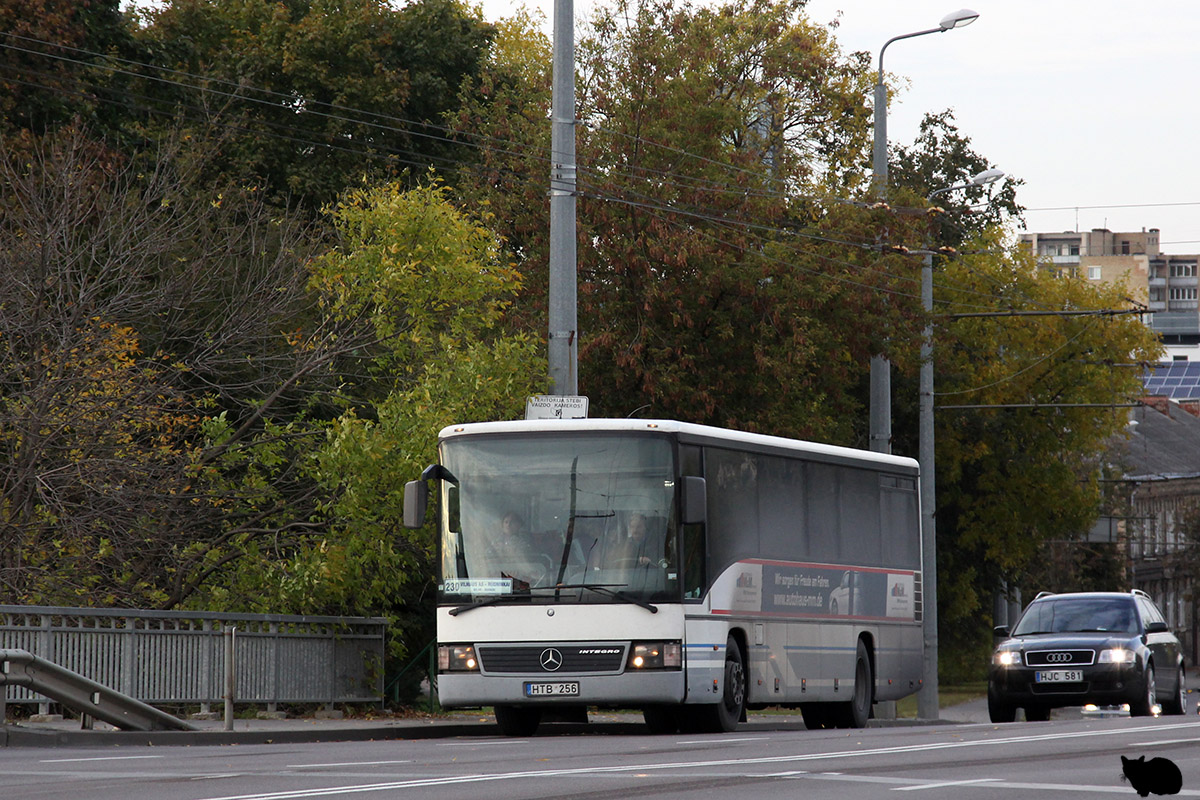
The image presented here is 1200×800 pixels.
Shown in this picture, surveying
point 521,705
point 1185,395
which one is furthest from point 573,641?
point 1185,395

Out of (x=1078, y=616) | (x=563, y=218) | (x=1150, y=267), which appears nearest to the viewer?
(x=563, y=218)

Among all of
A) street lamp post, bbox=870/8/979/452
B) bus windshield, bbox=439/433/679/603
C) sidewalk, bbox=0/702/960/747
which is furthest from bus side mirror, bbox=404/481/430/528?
street lamp post, bbox=870/8/979/452

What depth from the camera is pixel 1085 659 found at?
2298 cm

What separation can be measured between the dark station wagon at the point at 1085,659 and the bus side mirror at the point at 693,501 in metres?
6.76

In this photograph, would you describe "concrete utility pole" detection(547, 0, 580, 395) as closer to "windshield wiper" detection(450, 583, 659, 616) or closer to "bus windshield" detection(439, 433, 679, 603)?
"bus windshield" detection(439, 433, 679, 603)

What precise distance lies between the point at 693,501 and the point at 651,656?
1.53 m

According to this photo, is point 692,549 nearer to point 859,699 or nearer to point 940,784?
point 859,699

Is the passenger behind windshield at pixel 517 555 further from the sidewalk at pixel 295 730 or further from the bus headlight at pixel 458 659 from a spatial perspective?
the sidewalk at pixel 295 730

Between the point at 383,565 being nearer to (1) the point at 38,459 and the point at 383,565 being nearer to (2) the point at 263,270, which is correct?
(1) the point at 38,459

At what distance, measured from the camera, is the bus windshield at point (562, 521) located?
18422mm

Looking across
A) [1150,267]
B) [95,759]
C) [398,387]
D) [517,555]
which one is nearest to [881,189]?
[398,387]

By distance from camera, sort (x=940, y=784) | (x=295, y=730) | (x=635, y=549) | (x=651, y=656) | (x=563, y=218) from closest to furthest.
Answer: (x=940, y=784) < (x=651, y=656) < (x=635, y=549) < (x=295, y=730) < (x=563, y=218)

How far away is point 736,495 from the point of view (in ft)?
65.4

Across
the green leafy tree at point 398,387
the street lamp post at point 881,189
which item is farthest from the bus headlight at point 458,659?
the street lamp post at point 881,189
